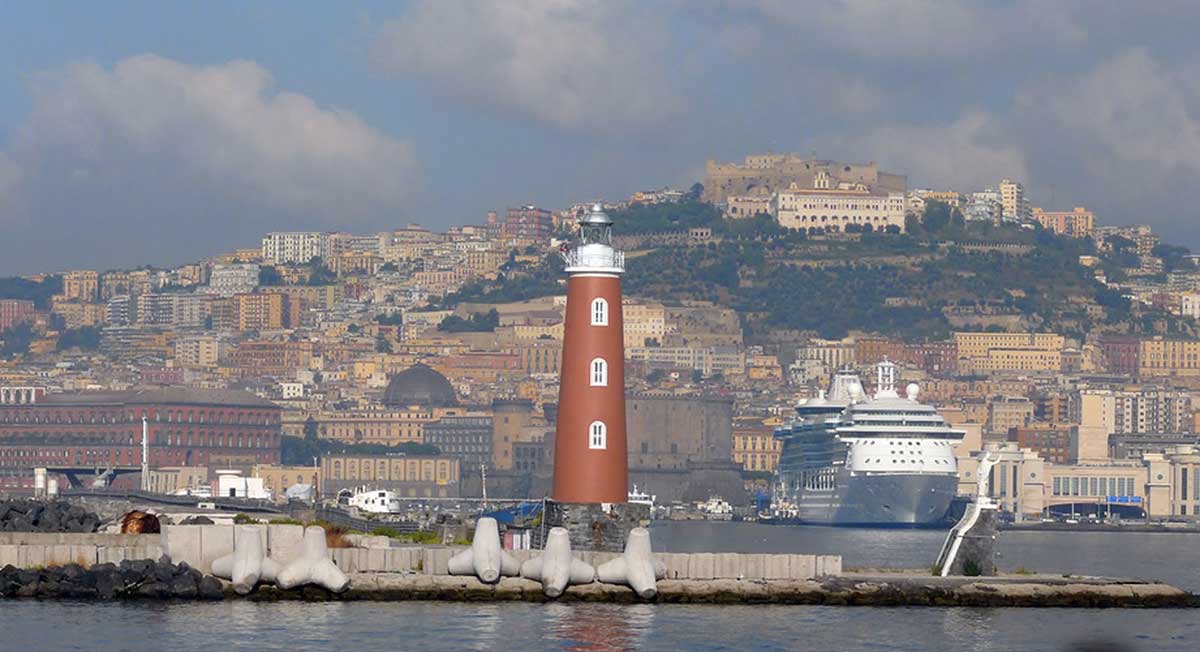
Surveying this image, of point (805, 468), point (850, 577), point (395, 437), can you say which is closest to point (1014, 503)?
point (805, 468)

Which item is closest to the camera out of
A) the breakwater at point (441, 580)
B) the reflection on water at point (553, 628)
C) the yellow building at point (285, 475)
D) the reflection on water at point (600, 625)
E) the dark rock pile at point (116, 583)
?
the reflection on water at point (553, 628)

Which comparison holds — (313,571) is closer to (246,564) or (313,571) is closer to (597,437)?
(246,564)

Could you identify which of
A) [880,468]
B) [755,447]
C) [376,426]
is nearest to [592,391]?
[880,468]

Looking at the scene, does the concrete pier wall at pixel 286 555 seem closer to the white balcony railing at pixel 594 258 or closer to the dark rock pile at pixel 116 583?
the dark rock pile at pixel 116 583

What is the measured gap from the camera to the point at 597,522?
41.8 meters

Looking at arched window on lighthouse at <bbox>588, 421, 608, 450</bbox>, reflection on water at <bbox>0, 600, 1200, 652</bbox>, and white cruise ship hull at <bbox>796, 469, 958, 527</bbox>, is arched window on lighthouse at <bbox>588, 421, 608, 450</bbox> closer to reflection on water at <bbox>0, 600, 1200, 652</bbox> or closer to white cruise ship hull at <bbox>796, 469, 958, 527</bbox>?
reflection on water at <bbox>0, 600, 1200, 652</bbox>

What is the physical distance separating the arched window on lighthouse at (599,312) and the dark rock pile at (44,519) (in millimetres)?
7515

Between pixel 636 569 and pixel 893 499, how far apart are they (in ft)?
304

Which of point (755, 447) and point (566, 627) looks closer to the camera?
point (566, 627)

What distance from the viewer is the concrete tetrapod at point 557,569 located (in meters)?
35.8

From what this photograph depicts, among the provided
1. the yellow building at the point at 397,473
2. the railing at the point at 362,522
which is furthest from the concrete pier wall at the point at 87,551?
the yellow building at the point at 397,473

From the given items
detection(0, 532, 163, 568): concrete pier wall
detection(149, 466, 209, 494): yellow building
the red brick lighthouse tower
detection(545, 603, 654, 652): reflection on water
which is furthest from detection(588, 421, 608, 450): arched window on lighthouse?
detection(149, 466, 209, 494): yellow building

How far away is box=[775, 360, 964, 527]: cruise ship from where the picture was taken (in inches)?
5037

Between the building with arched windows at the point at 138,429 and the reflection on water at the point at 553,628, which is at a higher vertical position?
the building with arched windows at the point at 138,429
